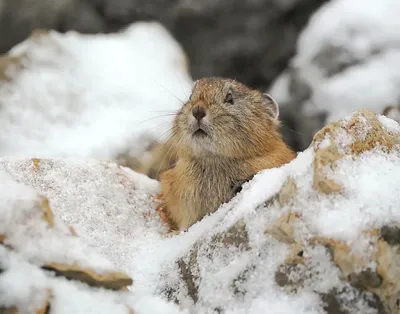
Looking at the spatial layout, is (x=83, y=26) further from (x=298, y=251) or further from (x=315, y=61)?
(x=298, y=251)

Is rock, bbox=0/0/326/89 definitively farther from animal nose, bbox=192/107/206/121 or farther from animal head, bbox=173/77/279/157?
animal nose, bbox=192/107/206/121

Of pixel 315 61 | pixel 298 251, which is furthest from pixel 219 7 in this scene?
pixel 298 251

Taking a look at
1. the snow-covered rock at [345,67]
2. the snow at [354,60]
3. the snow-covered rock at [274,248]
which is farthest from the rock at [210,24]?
the snow-covered rock at [274,248]

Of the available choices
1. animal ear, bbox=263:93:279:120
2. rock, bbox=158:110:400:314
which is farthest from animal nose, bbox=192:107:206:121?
rock, bbox=158:110:400:314

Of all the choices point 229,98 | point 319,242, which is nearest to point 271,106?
point 229,98

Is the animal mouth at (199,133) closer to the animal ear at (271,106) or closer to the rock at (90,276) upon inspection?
the animal ear at (271,106)

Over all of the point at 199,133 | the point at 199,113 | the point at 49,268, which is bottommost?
the point at 49,268

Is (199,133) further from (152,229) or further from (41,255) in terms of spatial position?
(41,255)

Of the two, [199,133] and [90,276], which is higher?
[199,133]
